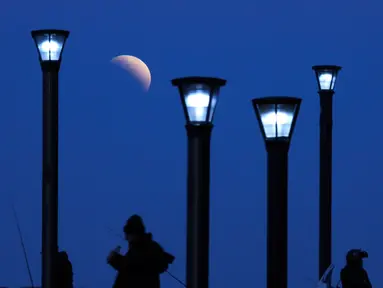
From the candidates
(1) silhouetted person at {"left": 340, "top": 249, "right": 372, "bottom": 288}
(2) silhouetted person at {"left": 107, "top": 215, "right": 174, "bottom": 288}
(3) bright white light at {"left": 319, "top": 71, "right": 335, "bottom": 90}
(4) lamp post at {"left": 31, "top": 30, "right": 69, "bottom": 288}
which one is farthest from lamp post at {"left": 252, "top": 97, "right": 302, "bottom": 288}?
(3) bright white light at {"left": 319, "top": 71, "right": 335, "bottom": 90}

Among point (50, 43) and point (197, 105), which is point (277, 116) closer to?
point (197, 105)

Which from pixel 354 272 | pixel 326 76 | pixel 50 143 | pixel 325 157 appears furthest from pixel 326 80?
pixel 50 143

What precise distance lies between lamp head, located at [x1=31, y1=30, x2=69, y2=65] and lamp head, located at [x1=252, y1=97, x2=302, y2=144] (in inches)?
115

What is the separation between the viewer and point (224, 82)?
8469mm

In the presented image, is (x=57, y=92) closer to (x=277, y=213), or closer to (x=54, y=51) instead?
(x=54, y=51)

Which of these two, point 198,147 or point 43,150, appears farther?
point 43,150

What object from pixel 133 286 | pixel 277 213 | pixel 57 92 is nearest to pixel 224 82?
pixel 277 213

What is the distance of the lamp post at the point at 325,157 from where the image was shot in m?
14.1

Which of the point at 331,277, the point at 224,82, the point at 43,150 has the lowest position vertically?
the point at 331,277

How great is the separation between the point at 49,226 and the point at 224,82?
119 inches

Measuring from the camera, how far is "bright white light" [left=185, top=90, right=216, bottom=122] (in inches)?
325

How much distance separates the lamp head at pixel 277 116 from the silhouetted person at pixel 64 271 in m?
3.26

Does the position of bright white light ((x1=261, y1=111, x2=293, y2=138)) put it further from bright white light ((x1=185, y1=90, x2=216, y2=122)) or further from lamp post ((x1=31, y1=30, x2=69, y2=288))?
lamp post ((x1=31, y1=30, x2=69, y2=288))

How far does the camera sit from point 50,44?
10.7m
